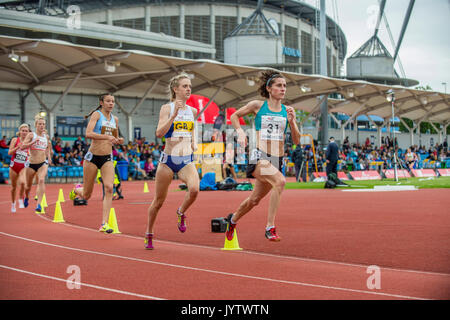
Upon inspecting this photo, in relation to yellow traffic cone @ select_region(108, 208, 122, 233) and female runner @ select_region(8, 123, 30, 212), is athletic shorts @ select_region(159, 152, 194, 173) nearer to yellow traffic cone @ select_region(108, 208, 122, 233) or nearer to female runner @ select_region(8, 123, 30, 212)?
yellow traffic cone @ select_region(108, 208, 122, 233)

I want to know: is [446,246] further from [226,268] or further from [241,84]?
[241,84]

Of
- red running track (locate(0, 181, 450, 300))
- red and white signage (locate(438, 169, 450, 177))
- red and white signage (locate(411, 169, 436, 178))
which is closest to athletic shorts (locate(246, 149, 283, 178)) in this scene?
red running track (locate(0, 181, 450, 300))

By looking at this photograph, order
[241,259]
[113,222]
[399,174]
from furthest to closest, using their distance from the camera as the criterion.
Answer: [399,174] < [113,222] < [241,259]

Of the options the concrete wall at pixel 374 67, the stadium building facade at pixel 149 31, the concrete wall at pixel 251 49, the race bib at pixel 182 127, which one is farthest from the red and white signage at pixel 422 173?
the concrete wall at pixel 374 67

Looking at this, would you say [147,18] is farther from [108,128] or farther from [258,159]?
[258,159]

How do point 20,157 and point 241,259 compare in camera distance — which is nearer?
point 241,259

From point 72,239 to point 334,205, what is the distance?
7882mm

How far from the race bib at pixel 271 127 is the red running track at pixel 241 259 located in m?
1.58

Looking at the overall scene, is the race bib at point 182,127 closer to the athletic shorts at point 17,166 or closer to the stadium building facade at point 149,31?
the athletic shorts at point 17,166

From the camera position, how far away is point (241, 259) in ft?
22.4

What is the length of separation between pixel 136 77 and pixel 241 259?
29367 mm

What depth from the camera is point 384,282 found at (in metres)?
5.24

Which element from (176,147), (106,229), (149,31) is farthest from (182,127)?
(149,31)
